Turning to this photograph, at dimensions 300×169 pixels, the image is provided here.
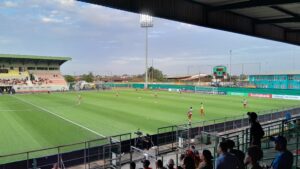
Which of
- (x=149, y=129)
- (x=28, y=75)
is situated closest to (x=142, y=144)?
(x=149, y=129)

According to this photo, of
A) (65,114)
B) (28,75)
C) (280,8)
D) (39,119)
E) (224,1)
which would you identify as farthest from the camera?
(28,75)

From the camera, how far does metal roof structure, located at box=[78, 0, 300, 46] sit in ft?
26.2

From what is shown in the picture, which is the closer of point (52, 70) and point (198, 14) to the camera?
point (198, 14)

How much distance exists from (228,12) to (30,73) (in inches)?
3201

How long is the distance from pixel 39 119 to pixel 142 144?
51.3 feet

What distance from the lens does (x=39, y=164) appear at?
12.9 m

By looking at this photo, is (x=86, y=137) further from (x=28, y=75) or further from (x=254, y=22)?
(x=28, y=75)

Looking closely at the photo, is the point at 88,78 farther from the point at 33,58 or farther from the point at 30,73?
the point at 33,58

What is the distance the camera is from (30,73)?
82312mm

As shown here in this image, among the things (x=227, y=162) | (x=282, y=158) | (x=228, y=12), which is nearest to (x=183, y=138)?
(x=228, y=12)

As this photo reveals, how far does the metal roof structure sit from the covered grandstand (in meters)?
67.3

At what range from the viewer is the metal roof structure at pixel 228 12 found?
798cm

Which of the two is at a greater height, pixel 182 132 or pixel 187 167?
pixel 187 167

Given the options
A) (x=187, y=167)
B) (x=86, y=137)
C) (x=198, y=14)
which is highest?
(x=198, y=14)
